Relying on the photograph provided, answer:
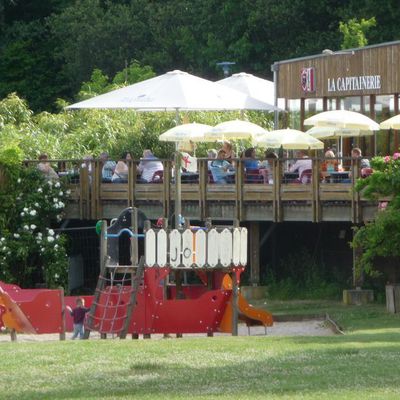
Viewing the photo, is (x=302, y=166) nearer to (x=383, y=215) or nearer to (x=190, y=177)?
(x=190, y=177)

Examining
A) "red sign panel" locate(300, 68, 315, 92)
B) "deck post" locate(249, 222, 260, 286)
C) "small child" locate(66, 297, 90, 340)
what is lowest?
"small child" locate(66, 297, 90, 340)

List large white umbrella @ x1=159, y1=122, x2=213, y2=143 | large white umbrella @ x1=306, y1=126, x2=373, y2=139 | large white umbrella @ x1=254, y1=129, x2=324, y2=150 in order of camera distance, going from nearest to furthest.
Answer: large white umbrella @ x1=254, y1=129, x2=324, y2=150
large white umbrella @ x1=159, y1=122, x2=213, y2=143
large white umbrella @ x1=306, y1=126, x2=373, y2=139

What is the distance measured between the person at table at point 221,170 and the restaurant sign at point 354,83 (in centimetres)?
414

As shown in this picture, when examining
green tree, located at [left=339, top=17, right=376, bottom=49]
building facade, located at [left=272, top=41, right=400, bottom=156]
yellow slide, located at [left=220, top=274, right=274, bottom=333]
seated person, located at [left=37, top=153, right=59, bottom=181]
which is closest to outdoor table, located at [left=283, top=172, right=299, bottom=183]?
building facade, located at [left=272, top=41, right=400, bottom=156]

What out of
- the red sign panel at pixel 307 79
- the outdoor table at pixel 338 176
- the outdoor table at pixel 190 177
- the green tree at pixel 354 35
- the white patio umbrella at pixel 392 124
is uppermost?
the green tree at pixel 354 35

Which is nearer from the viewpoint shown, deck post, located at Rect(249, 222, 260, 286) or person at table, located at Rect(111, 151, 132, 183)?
deck post, located at Rect(249, 222, 260, 286)

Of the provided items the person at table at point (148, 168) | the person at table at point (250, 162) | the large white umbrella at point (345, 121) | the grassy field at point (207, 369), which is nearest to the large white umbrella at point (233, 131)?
the person at table at point (148, 168)

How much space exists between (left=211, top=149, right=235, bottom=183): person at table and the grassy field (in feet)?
38.5

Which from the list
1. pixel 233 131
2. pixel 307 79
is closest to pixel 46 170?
pixel 233 131

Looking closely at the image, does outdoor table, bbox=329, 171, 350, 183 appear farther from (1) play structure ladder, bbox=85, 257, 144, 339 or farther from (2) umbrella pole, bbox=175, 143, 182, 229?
(1) play structure ladder, bbox=85, 257, 144, 339

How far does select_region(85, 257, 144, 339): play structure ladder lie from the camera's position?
84.1ft

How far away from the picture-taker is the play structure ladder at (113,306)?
25.6m

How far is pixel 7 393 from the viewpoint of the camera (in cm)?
1528

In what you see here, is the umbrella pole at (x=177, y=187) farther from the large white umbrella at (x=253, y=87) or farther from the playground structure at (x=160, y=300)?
the large white umbrella at (x=253, y=87)
